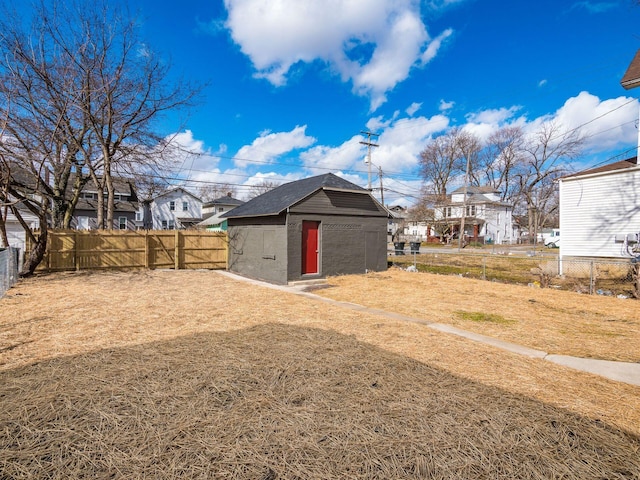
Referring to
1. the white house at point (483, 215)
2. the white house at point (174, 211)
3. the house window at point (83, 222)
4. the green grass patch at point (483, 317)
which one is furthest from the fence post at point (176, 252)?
the white house at point (483, 215)

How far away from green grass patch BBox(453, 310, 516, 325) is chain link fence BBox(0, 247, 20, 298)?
10.8 m

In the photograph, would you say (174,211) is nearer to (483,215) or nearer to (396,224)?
(396,224)

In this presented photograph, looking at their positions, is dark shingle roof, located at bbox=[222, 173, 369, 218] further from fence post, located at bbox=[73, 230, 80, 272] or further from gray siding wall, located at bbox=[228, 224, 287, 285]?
fence post, located at bbox=[73, 230, 80, 272]

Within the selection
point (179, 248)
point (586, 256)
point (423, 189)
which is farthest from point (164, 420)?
point (423, 189)

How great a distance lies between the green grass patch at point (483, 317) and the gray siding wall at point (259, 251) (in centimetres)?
629

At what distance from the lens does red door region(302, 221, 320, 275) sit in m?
12.0

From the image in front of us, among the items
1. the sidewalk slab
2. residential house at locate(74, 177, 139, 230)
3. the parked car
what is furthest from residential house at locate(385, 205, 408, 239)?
the sidewalk slab

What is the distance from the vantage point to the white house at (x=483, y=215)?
141 ft

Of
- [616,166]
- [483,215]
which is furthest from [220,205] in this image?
[616,166]

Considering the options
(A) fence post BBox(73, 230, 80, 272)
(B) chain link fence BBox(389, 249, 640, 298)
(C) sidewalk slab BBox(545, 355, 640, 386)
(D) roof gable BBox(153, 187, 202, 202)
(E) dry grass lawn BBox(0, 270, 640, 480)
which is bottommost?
(C) sidewalk slab BBox(545, 355, 640, 386)

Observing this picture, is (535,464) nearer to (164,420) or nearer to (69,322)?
(164,420)

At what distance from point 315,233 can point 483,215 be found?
39276 mm

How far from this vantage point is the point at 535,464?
2.27m

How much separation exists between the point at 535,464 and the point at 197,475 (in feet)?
7.53
